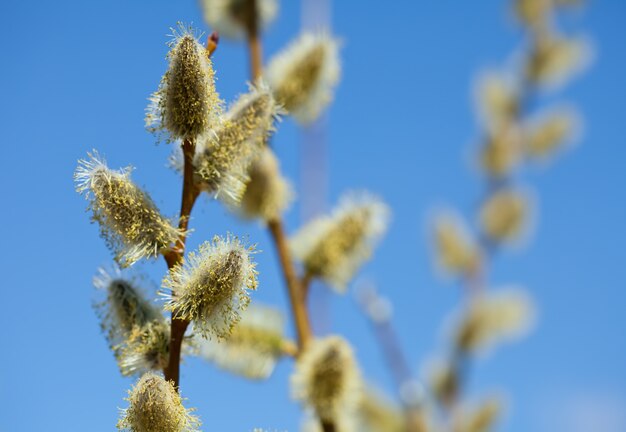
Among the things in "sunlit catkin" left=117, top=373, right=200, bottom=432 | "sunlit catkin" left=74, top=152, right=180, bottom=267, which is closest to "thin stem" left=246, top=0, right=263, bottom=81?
"sunlit catkin" left=74, top=152, right=180, bottom=267

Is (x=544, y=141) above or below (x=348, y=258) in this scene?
above

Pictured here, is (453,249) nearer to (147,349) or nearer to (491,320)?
(491,320)

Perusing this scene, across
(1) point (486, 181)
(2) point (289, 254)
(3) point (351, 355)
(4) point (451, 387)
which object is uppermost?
(1) point (486, 181)

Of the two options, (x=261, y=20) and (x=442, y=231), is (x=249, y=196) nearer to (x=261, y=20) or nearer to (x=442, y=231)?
(x=261, y=20)

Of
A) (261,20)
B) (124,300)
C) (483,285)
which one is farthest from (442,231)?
(124,300)

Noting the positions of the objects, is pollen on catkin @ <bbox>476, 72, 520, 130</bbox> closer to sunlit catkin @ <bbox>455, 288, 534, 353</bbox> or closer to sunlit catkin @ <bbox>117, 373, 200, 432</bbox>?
sunlit catkin @ <bbox>455, 288, 534, 353</bbox>

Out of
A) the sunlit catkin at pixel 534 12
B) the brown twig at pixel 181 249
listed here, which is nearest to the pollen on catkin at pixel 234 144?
the brown twig at pixel 181 249

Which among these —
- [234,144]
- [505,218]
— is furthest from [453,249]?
[234,144]

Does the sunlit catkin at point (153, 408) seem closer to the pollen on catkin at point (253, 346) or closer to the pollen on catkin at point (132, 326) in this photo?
the pollen on catkin at point (132, 326)
